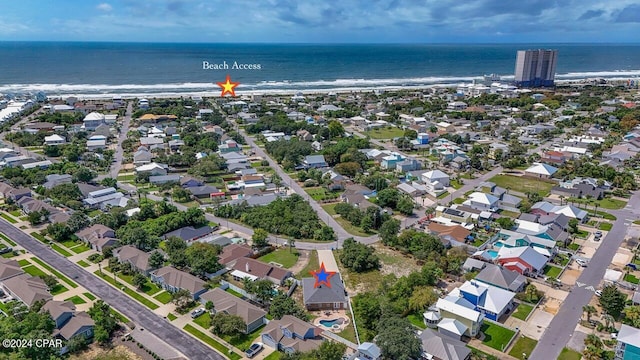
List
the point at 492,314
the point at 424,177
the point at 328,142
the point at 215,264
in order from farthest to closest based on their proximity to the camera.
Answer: the point at 328,142, the point at 424,177, the point at 215,264, the point at 492,314

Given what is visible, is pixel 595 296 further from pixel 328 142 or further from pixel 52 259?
pixel 328 142

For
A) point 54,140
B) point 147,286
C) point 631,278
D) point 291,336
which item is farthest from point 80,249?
point 631,278

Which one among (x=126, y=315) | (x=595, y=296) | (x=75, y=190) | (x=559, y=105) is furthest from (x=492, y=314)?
(x=559, y=105)

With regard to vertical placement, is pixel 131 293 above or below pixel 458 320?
below

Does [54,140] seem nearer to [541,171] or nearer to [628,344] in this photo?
[541,171]

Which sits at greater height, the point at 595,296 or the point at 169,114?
the point at 169,114

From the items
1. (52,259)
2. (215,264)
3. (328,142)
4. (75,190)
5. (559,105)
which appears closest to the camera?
(215,264)

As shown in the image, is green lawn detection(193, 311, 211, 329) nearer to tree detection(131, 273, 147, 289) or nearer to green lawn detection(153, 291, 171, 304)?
green lawn detection(153, 291, 171, 304)
